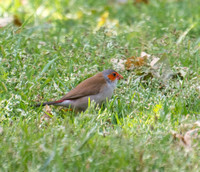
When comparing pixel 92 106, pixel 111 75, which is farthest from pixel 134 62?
pixel 92 106

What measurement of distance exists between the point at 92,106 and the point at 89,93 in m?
0.73

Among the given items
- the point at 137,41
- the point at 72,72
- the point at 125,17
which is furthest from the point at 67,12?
the point at 72,72

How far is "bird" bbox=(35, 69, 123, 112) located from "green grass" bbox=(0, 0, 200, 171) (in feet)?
0.44

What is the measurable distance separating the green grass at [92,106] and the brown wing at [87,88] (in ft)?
0.73

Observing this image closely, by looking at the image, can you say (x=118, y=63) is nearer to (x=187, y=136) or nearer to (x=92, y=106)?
(x=92, y=106)

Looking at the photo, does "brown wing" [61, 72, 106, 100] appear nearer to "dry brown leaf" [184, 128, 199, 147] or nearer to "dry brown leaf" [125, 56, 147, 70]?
"dry brown leaf" [125, 56, 147, 70]

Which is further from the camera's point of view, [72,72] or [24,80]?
[72,72]

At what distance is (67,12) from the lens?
29.8 feet

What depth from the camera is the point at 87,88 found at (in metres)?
5.23

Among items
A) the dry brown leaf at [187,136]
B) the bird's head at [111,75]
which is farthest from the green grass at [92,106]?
the bird's head at [111,75]

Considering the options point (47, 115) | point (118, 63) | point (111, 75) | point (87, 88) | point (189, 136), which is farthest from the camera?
point (118, 63)

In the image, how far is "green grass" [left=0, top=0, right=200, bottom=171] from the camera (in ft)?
11.1

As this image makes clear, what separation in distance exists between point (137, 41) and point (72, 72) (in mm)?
1455

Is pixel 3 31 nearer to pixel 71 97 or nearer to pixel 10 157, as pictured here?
pixel 71 97
